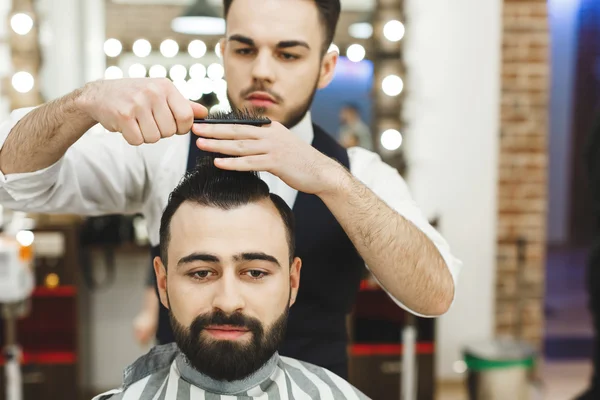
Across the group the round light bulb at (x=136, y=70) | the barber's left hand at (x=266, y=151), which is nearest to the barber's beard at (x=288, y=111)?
the barber's left hand at (x=266, y=151)

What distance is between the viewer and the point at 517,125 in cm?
402

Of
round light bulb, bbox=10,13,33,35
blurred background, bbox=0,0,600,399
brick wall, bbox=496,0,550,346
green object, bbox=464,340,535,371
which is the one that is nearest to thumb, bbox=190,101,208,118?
blurred background, bbox=0,0,600,399

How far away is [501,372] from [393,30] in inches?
85.4

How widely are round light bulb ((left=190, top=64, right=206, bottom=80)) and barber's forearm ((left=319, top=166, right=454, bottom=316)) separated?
9.71 feet

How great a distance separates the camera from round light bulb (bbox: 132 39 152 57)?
12.8ft

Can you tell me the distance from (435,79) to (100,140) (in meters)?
3.00

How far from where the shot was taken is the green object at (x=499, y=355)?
3.41m

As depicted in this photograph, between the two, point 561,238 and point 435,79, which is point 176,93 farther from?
point 561,238

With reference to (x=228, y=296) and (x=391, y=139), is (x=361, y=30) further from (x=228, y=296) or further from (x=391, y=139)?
(x=228, y=296)

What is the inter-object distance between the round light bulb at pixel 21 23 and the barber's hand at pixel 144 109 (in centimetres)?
325

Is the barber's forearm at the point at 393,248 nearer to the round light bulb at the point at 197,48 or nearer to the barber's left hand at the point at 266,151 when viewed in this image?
the barber's left hand at the point at 266,151

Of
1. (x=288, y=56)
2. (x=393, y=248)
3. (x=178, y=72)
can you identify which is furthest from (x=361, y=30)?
(x=393, y=248)

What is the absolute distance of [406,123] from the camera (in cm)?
399

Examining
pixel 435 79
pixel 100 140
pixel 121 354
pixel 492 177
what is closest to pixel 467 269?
pixel 492 177
